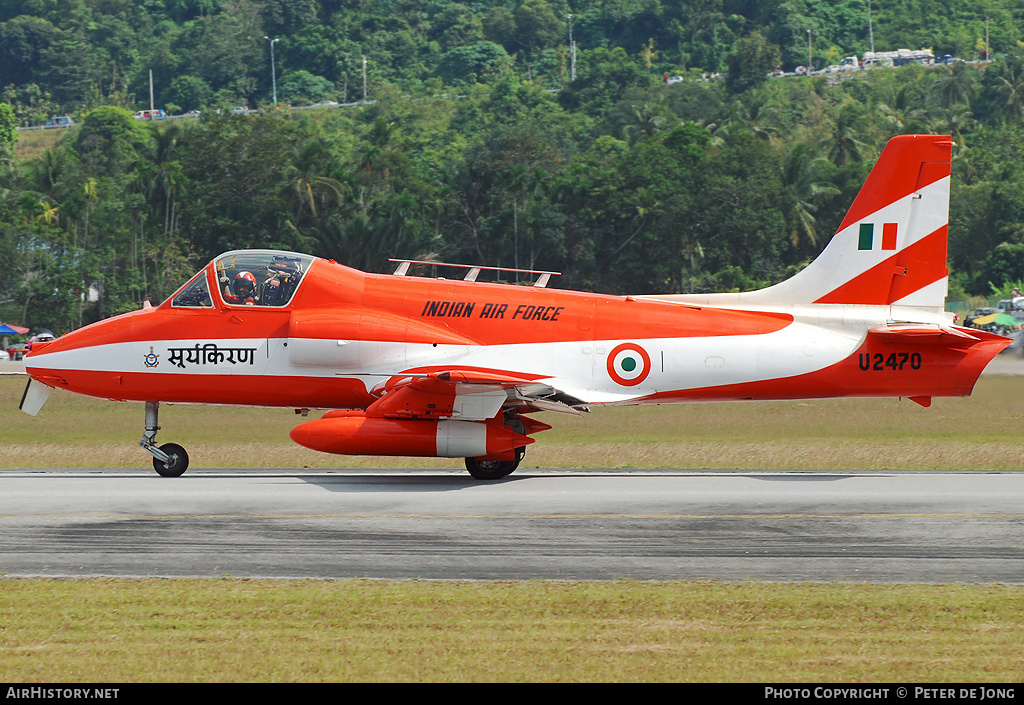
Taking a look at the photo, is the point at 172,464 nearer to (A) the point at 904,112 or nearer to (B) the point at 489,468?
(B) the point at 489,468

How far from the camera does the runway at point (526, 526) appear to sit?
1296 cm

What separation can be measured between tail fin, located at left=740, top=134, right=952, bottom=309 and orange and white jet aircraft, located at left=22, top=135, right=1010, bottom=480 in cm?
2

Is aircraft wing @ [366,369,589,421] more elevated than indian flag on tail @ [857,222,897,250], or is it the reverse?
→ indian flag on tail @ [857,222,897,250]

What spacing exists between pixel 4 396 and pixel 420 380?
27.8m

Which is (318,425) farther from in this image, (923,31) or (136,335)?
(923,31)

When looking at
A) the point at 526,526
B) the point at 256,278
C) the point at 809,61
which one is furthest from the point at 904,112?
the point at 526,526

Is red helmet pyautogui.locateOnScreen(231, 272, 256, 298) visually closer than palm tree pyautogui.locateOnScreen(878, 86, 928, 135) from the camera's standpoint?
Yes

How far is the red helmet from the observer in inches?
794

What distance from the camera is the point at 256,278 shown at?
20188 mm

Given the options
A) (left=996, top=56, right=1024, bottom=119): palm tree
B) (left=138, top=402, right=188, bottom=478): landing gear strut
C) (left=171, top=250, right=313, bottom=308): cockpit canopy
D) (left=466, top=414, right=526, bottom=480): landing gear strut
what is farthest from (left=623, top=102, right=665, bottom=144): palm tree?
(left=138, top=402, right=188, bottom=478): landing gear strut

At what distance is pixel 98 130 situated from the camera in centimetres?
11962

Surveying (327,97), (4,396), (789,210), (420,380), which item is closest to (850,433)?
(420,380)

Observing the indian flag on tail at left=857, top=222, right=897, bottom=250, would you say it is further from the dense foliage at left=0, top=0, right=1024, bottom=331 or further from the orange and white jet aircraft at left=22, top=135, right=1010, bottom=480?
the dense foliage at left=0, top=0, right=1024, bottom=331

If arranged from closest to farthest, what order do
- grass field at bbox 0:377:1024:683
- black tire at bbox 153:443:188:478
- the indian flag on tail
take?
1. grass field at bbox 0:377:1024:683
2. the indian flag on tail
3. black tire at bbox 153:443:188:478
